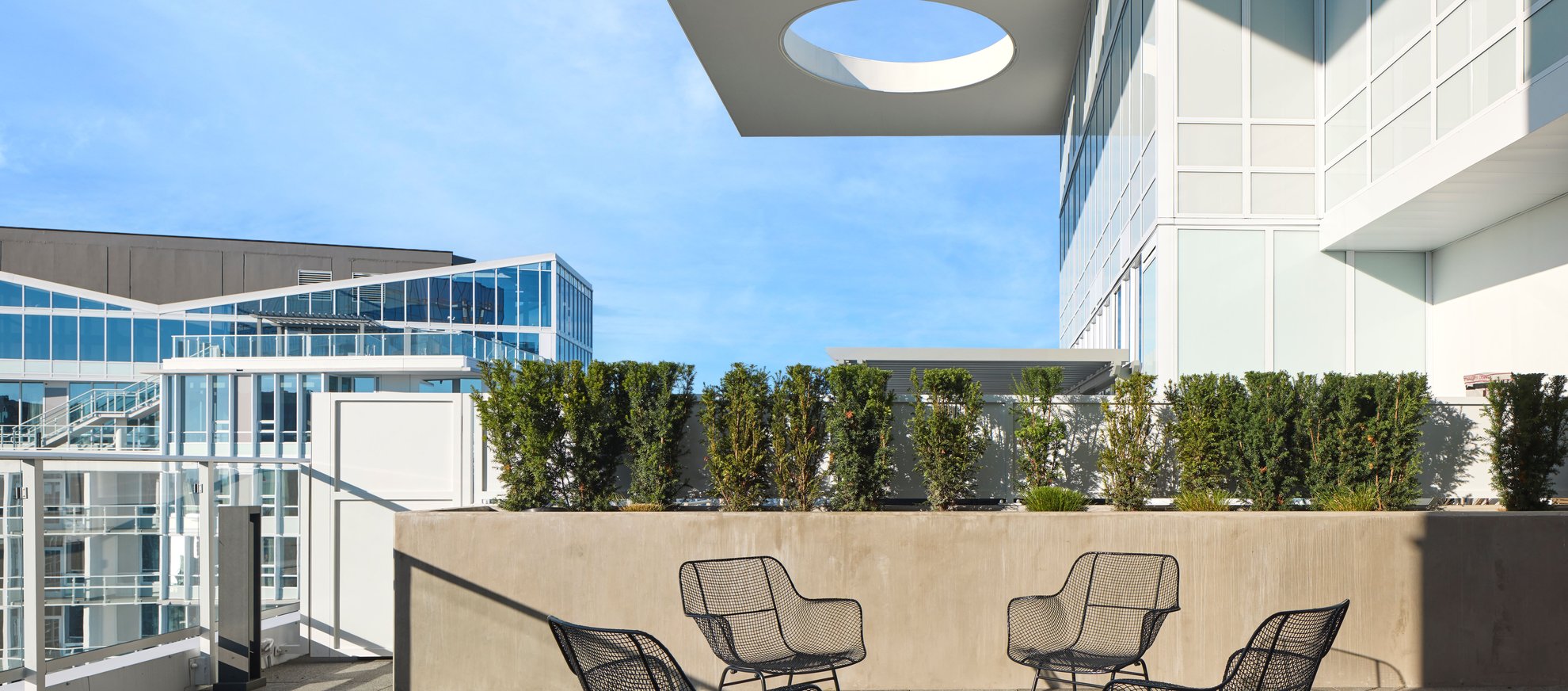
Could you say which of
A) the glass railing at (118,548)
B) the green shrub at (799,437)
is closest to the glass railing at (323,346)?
the glass railing at (118,548)

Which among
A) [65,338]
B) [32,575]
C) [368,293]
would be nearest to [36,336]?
[65,338]

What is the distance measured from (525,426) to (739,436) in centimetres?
158

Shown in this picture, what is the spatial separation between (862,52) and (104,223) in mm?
38709

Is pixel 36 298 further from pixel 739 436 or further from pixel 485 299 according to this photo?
pixel 739 436

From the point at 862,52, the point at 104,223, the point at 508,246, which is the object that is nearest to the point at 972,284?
the point at 862,52

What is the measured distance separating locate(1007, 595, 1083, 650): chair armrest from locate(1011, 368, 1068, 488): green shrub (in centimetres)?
161

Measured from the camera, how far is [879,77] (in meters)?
17.6

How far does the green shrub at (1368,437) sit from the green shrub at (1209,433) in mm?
492

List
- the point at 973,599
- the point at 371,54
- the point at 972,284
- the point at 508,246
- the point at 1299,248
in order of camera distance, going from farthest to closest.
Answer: the point at 508,246
the point at 972,284
the point at 1299,248
the point at 371,54
the point at 973,599

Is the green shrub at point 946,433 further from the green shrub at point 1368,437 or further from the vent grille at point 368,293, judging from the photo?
the vent grille at point 368,293

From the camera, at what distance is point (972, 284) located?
590 inches

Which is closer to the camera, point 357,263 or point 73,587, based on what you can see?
point 73,587

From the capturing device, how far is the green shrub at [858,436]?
668cm

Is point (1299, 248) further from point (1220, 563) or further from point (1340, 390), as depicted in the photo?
point (1220, 563)
